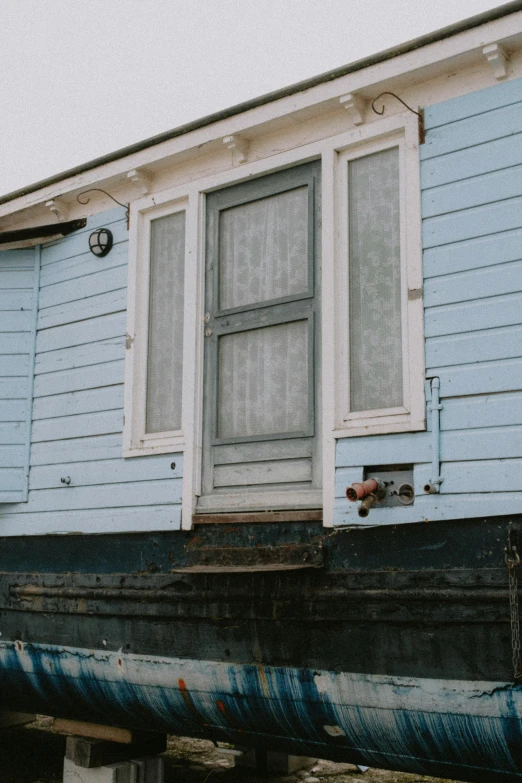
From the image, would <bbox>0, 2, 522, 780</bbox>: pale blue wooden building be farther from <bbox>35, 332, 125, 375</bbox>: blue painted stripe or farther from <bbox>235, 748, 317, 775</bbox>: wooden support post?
<bbox>235, 748, 317, 775</bbox>: wooden support post

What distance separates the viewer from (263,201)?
5566 mm

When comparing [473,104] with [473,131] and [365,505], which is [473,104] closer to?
[473,131]

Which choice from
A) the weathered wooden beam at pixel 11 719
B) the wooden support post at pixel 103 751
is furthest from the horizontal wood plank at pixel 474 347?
the weathered wooden beam at pixel 11 719

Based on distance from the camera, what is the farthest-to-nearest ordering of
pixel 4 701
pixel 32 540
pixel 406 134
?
1. pixel 4 701
2. pixel 32 540
3. pixel 406 134

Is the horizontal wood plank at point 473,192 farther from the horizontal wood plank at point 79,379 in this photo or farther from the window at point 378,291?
the horizontal wood plank at point 79,379

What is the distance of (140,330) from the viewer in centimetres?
603

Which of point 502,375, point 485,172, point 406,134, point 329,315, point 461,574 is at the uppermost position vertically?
point 406,134

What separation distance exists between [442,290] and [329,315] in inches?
28.7

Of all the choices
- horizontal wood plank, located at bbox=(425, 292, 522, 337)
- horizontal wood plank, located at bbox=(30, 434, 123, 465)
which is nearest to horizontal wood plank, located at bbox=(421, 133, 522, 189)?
horizontal wood plank, located at bbox=(425, 292, 522, 337)

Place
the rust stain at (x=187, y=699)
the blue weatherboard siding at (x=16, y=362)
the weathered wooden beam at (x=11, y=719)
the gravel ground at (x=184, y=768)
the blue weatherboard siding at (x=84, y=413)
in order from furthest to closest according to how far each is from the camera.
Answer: the weathered wooden beam at (x=11, y=719) < the gravel ground at (x=184, y=768) < the blue weatherboard siding at (x=16, y=362) < the blue weatherboard siding at (x=84, y=413) < the rust stain at (x=187, y=699)

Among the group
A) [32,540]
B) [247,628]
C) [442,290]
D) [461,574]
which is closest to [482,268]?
[442,290]

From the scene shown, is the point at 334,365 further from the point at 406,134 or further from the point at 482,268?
the point at 406,134

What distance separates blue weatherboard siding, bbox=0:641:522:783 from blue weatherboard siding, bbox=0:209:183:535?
3.28 ft

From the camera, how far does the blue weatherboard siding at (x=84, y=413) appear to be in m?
5.80
